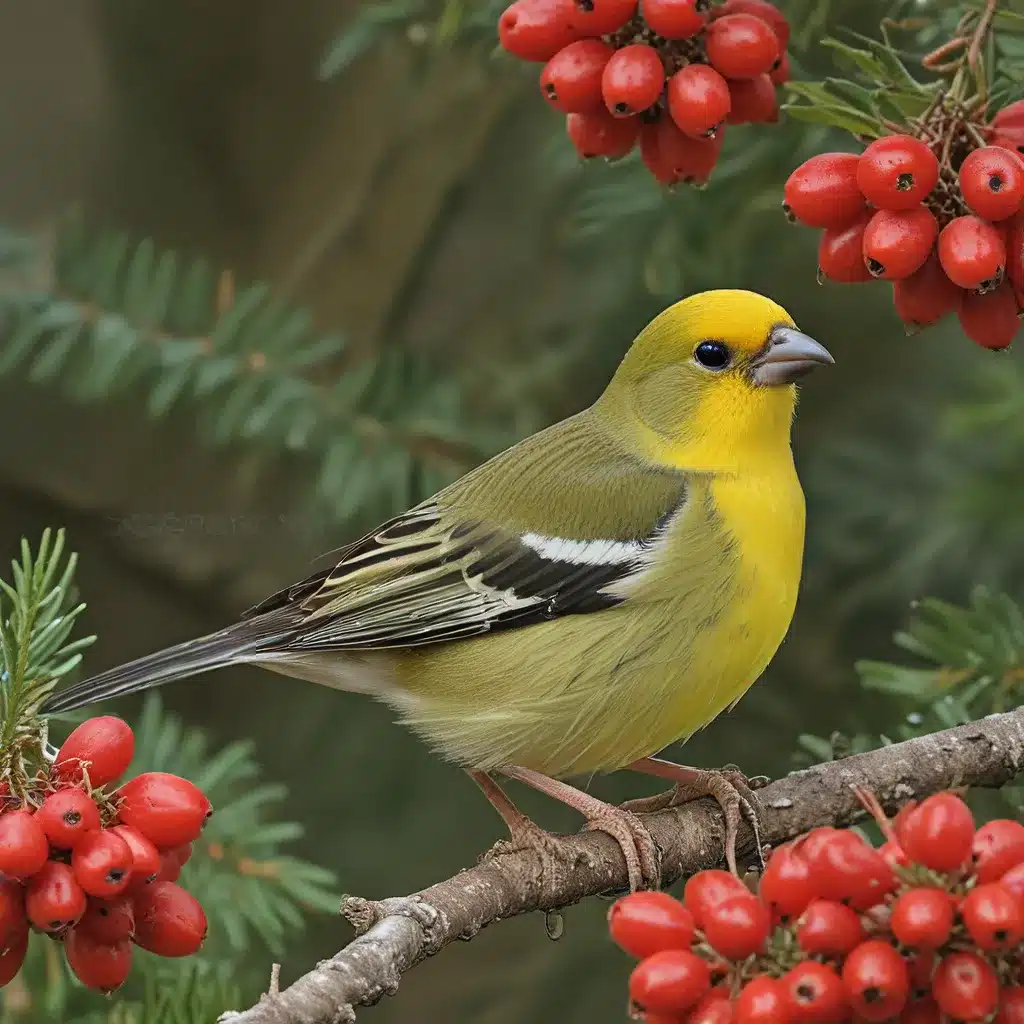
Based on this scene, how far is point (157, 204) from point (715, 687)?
7.92ft

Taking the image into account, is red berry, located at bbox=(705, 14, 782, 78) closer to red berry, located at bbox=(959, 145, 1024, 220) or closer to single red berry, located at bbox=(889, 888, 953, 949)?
red berry, located at bbox=(959, 145, 1024, 220)

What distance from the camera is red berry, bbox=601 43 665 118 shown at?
8.15ft

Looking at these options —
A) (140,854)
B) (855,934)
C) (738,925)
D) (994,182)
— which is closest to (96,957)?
(140,854)

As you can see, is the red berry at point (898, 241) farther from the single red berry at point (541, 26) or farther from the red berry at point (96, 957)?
the red berry at point (96, 957)

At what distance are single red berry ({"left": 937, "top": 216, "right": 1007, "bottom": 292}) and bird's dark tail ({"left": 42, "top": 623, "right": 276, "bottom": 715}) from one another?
1659 mm

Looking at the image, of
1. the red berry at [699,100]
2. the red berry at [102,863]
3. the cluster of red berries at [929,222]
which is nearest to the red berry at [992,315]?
the cluster of red berries at [929,222]

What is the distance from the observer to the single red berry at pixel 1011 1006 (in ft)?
5.00

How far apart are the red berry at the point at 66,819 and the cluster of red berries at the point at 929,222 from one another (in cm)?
130

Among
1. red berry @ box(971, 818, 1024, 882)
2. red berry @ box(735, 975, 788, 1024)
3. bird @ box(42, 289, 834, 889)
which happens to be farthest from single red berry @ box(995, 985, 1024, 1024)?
bird @ box(42, 289, 834, 889)

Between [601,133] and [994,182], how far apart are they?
2.35 feet

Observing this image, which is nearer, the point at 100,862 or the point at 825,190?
the point at 100,862

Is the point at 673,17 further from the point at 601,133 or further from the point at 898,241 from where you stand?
the point at 898,241

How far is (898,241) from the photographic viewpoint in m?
2.27

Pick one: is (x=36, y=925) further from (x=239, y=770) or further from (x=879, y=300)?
(x=879, y=300)
